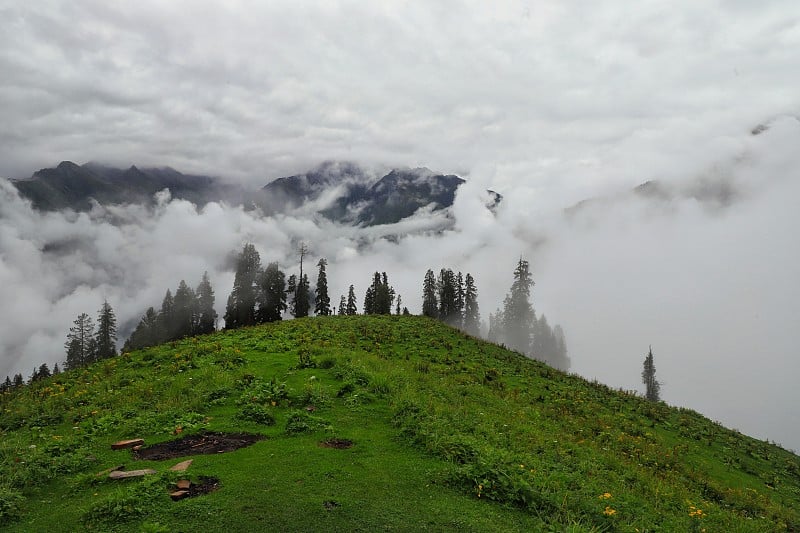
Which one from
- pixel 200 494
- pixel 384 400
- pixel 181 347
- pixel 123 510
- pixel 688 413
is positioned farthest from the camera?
pixel 688 413

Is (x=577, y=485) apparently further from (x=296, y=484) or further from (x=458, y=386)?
(x=458, y=386)

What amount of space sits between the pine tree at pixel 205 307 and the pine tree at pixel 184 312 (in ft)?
2.61

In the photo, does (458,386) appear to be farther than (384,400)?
Yes

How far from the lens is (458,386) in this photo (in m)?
21.2

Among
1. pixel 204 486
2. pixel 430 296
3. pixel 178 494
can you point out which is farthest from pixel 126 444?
pixel 430 296

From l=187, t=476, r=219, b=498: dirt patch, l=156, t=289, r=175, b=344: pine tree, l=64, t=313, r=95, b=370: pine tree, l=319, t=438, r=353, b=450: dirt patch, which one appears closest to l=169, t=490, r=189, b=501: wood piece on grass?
l=187, t=476, r=219, b=498: dirt patch

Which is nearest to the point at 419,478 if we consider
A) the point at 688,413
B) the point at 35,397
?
the point at 35,397

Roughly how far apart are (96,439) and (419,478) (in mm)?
8995

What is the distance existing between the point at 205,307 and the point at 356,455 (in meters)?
71.6

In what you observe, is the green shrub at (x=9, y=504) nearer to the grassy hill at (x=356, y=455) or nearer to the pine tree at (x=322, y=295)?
the grassy hill at (x=356, y=455)

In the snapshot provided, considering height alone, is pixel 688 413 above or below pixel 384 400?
below

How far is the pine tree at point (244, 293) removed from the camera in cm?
6925

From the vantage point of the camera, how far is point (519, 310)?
85.3 metres

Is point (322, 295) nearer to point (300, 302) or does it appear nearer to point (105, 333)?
point (300, 302)
